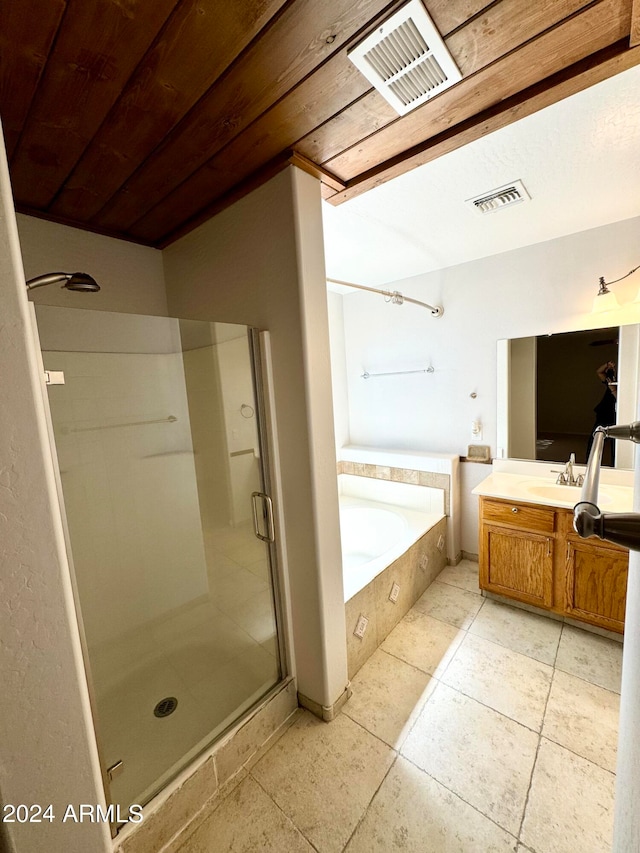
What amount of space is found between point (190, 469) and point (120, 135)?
52.4 inches

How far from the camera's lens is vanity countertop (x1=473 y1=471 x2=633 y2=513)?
197 centimetres

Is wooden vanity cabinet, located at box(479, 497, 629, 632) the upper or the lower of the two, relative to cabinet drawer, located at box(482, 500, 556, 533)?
lower

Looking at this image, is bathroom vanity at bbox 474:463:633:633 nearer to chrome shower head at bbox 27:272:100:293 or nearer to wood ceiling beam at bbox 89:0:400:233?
wood ceiling beam at bbox 89:0:400:233

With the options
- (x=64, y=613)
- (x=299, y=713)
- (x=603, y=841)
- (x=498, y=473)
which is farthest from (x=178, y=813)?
(x=498, y=473)

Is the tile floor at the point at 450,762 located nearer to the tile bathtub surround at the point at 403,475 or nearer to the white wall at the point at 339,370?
the tile bathtub surround at the point at 403,475

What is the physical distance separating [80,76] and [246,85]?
0.46 m

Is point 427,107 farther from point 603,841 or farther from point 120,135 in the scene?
point 603,841

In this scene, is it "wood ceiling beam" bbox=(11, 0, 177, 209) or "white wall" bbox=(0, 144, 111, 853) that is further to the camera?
"wood ceiling beam" bbox=(11, 0, 177, 209)

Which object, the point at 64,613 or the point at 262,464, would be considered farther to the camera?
the point at 262,464

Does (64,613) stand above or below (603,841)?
above

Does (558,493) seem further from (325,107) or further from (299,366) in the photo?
(325,107)

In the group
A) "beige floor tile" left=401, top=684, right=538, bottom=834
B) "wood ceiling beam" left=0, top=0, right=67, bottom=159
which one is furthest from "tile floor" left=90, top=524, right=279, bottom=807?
"wood ceiling beam" left=0, top=0, right=67, bottom=159

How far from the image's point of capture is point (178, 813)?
119 cm

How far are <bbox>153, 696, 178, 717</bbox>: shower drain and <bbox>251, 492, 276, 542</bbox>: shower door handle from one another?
0.80m
